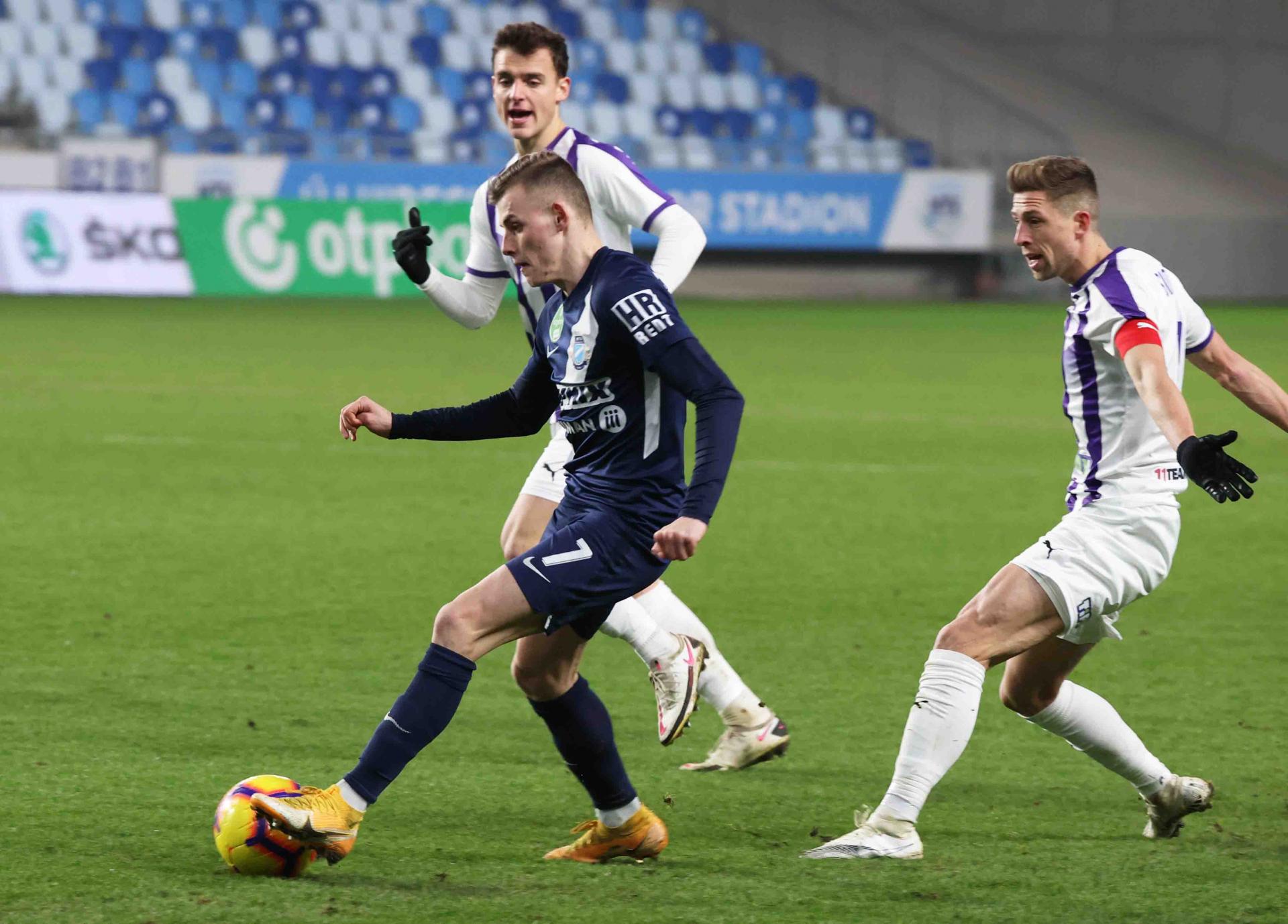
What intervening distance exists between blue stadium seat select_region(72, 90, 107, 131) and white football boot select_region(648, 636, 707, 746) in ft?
75.8

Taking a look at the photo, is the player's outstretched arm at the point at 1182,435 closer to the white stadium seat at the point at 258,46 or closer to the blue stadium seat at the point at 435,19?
the white stadium seat at the point at 258,46

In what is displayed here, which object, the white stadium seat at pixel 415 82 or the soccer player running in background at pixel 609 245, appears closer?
the soccer player running in background at pixel 609 245

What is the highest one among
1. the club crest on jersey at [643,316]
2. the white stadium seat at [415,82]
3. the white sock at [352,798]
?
the club crest on jersey at [643,316]

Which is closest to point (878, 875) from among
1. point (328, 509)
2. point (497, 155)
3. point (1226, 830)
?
point (1226, 830)

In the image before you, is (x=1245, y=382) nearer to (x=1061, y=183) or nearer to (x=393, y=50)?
(x=1061, y=183)

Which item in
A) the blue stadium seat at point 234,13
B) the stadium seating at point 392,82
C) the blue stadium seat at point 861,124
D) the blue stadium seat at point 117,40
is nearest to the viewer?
the stadium seating at point 392,82

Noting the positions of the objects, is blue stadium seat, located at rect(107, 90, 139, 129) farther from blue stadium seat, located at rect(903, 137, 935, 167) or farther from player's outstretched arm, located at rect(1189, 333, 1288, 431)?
player's outstretched arm, located at rect(1189, 333, 1288, 431)

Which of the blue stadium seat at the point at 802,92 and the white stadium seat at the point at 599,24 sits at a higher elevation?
the white stadium seat at the point at 599,24

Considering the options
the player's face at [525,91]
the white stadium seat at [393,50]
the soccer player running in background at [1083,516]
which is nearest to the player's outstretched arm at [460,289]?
the player's face at [525,91]

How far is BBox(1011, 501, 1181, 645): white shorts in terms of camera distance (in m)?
4.17

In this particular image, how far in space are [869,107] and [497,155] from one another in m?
8.68

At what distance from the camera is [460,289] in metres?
5.58

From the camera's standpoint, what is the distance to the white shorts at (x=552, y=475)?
5242 millimetres

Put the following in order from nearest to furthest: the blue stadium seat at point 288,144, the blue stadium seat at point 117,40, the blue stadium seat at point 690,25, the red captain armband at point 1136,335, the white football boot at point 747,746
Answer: the red captain armband at point 1136,335, the white football boot at point 747,746, the blue stadium seat at point 288,144, the blue stadium seat at point 117,40, the blue stadium seat at point 690,25
